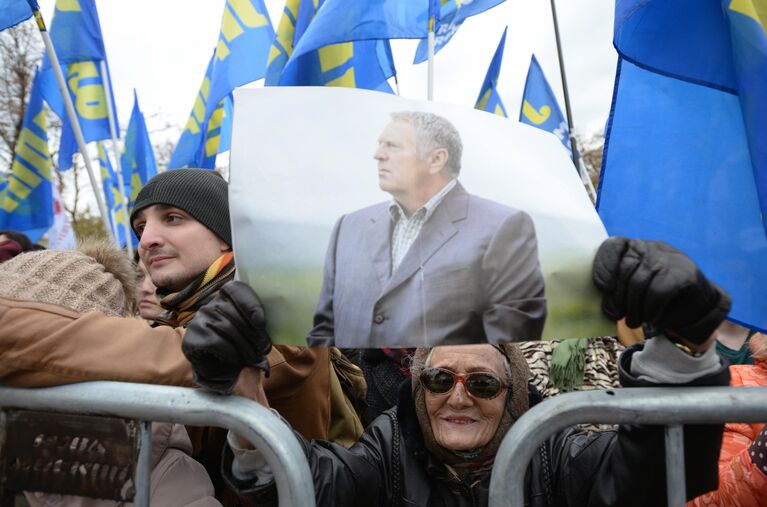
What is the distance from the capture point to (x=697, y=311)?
90cm

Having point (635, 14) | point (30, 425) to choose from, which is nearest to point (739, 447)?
point (635, 14)

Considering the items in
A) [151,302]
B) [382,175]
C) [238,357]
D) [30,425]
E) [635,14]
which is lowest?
[151,302]

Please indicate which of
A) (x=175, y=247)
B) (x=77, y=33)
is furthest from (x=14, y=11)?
(x=175, y=247)

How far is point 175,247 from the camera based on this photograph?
69.4 inches

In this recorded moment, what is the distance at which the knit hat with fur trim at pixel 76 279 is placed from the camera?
1.40 m

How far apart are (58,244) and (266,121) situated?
8782 mm

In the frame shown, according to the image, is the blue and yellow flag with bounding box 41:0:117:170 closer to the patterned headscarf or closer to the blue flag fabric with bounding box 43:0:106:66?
the blue flag fabric with bounding box 43:0:106:66

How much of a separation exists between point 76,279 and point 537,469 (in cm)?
127

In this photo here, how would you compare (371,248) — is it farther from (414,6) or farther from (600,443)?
(414,6)

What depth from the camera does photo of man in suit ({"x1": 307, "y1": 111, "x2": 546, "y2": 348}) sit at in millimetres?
923

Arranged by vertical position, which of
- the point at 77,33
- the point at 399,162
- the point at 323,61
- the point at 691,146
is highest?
the point at 77,33

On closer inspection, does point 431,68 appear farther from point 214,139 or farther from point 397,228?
point 214,139

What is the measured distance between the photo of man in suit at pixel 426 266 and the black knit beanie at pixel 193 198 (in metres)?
0.94

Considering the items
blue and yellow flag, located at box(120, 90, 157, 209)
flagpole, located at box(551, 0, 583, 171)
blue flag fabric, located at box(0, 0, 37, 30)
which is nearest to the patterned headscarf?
blue flag fabric, located at box(0, 0, 37, 30)
